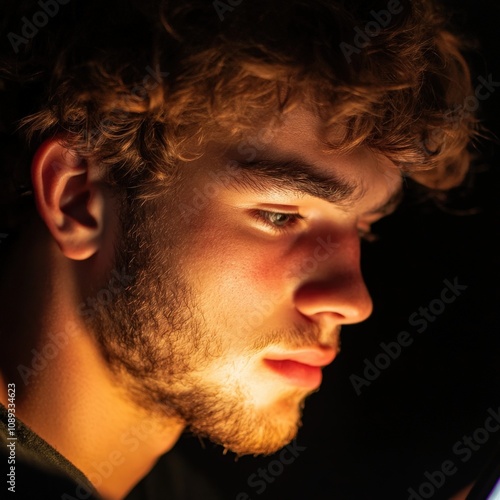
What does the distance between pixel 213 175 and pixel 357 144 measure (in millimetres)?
235

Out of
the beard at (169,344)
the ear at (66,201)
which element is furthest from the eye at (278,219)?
the ear at (66,201)

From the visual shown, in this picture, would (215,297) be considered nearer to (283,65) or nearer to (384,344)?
(283,65)

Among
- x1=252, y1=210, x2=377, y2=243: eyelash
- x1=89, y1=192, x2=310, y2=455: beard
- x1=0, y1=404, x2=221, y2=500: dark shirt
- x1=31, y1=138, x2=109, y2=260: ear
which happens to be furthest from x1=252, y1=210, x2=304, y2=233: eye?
x1=0, y1=404, x2=221, y2=500: dark shirt

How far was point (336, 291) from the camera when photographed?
3.85ft

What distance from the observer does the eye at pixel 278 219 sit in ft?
3.64

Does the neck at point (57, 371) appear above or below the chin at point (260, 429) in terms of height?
above

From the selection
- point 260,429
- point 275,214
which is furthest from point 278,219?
point 260,429

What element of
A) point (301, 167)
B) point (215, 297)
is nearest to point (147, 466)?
point (215, 297)

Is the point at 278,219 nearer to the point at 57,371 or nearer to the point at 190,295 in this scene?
the point at 190,295

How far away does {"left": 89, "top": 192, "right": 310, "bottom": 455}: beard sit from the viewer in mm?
1114

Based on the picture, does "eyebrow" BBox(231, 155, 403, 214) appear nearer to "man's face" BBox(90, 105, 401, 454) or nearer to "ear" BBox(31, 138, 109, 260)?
"man's face" BBox(90, 105, 401, 454)

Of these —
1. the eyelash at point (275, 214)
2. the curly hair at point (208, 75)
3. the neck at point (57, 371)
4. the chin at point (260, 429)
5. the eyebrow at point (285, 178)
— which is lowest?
the chin at point (260, 429)

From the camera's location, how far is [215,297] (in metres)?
1.11

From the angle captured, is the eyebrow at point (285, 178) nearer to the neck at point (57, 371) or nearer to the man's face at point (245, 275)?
the man's face at point (245, 275)
